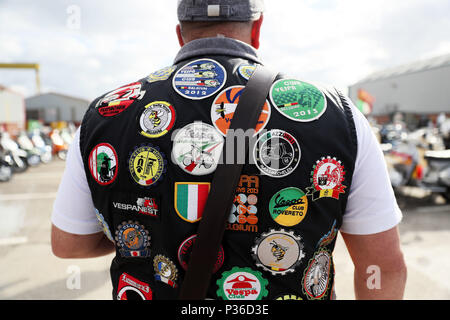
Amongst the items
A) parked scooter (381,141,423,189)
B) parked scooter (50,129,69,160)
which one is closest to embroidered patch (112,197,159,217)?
parked scooter (381,141,423,189)

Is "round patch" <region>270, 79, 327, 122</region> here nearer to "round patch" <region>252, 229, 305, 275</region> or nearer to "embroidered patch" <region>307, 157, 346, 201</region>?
"embroidered patch" <region>307, 157, 346, 201</region>

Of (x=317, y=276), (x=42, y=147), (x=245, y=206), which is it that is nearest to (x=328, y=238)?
(x=317, y=276)

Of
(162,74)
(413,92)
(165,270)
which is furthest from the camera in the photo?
(413,92)

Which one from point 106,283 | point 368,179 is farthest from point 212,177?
point 106,283

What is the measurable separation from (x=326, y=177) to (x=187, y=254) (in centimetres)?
46

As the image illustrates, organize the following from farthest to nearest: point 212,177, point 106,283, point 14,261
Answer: point 14,261
point 106,283
point 212,177

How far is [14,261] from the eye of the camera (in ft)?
11.3

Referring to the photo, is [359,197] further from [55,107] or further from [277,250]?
[55,107]

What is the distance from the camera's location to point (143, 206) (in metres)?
0.93

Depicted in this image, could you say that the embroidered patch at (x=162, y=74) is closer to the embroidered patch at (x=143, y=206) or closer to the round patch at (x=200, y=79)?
the round patch at (x=200, y=79)

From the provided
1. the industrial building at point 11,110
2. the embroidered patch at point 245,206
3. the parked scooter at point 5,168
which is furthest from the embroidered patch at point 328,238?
the industrial building at point 11,110
